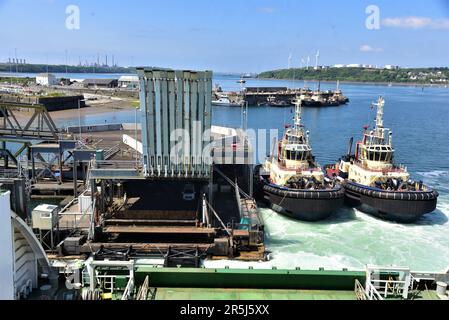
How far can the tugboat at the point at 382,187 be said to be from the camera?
91.9ft

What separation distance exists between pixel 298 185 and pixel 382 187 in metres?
6.18

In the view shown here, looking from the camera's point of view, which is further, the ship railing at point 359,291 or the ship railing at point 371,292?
the ship railing at point 359,291

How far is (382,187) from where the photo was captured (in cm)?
2983

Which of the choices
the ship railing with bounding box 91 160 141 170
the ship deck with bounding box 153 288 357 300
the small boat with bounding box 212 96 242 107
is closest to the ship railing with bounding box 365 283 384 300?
the ship deck with bounding box 153 288 357 300

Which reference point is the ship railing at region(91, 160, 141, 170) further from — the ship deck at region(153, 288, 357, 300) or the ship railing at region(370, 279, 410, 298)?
the ship railing at region(370, 279, 410, 298)

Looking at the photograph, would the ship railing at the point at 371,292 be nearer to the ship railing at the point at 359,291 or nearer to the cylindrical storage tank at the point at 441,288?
the ship railing at the point at 359,291

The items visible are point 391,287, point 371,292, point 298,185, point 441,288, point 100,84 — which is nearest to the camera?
point 371,292

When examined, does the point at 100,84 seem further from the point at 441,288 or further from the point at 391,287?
the point at 441,288

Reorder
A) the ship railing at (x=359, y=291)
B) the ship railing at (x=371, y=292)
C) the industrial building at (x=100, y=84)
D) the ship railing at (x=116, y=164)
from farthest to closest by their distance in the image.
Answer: the industrial building at (x=100, y=84), the ship railing at (x=116, y=164), the ship railing at (x=359, y=291), the ship railing at (x=371, y=292)

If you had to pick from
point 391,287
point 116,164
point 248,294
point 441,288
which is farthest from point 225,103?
point 248,294

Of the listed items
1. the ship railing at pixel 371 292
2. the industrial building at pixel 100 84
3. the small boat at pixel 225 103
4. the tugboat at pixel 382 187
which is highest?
the industrial building at pixel 100 84

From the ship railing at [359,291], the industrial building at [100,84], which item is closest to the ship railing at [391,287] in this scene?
the ship railing at [359,291]

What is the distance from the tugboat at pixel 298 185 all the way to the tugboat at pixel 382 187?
6.66ft

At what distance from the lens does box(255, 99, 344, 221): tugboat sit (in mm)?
27969
